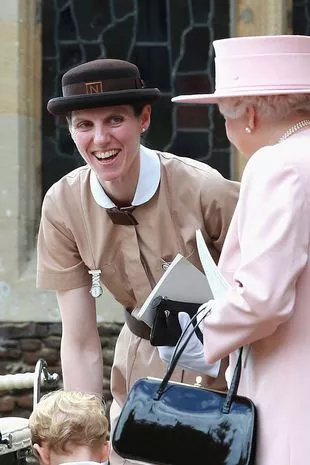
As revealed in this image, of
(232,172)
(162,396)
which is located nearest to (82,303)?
(162,396)

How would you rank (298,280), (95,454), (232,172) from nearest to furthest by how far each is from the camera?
(298,280) < (95,454) < (232,172)

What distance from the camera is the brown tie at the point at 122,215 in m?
4.08

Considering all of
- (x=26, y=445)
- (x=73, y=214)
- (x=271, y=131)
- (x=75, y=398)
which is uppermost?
(x=271, y=131)

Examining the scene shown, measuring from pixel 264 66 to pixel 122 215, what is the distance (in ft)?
3.03

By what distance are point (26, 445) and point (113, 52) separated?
12.8 feet

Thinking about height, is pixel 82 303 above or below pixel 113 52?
below

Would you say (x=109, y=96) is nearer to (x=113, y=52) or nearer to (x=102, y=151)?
(x=102, y=151)

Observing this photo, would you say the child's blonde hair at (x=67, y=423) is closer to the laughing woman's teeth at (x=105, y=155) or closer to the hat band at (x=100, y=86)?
the laughing woman's teeth at (x=105, y=155)

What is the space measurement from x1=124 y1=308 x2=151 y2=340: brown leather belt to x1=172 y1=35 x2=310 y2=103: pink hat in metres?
1.01

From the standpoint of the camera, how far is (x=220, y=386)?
13.3 ft

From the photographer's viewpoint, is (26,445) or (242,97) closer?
(242,97)

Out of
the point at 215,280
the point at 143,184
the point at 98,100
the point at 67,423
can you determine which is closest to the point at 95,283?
the point at 143,184

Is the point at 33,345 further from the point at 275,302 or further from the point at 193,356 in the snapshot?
the point at 275,302

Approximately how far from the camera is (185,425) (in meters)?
3.17
